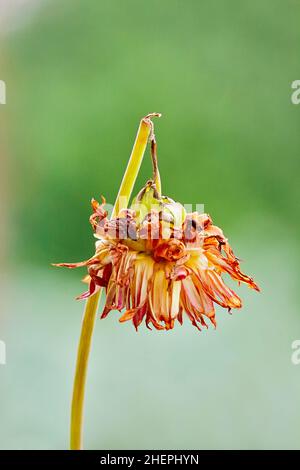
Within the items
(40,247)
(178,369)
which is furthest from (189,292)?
(40,247)

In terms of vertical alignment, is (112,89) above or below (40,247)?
above

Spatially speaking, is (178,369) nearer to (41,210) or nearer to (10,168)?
(41,210)
